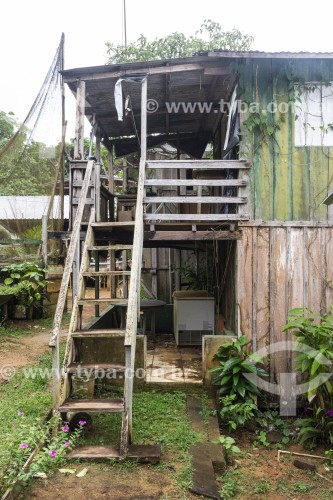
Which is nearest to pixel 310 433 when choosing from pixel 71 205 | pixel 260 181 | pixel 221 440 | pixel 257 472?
pixel 257 472

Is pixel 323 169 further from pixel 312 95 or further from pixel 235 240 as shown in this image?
pixel 235 240

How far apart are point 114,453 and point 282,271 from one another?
352 centimetres

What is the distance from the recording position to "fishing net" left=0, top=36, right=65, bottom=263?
9.61 meters

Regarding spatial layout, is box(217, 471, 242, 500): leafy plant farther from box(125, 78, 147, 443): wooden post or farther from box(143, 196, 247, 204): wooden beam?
box(143, 196, 247, 204): wooden beam

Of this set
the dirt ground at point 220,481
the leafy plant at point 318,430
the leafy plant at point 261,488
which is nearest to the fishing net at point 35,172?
the dirt ground at point 220,481

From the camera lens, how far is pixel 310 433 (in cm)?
541

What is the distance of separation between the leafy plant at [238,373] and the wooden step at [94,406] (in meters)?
1.68

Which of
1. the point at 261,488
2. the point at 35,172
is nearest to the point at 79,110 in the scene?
the point at 35,172

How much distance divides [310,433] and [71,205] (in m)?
4.76

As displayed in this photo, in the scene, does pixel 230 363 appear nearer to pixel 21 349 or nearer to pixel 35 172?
pixel 21 349

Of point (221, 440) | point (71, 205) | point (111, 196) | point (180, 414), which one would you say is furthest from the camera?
point (111, 196)

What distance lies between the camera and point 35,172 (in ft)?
34.0

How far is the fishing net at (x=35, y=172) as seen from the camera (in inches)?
378

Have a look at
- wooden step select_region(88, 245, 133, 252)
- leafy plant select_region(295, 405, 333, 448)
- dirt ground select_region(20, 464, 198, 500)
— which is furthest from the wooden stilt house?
dirt ground select_region(20, 464, 198, 500)
